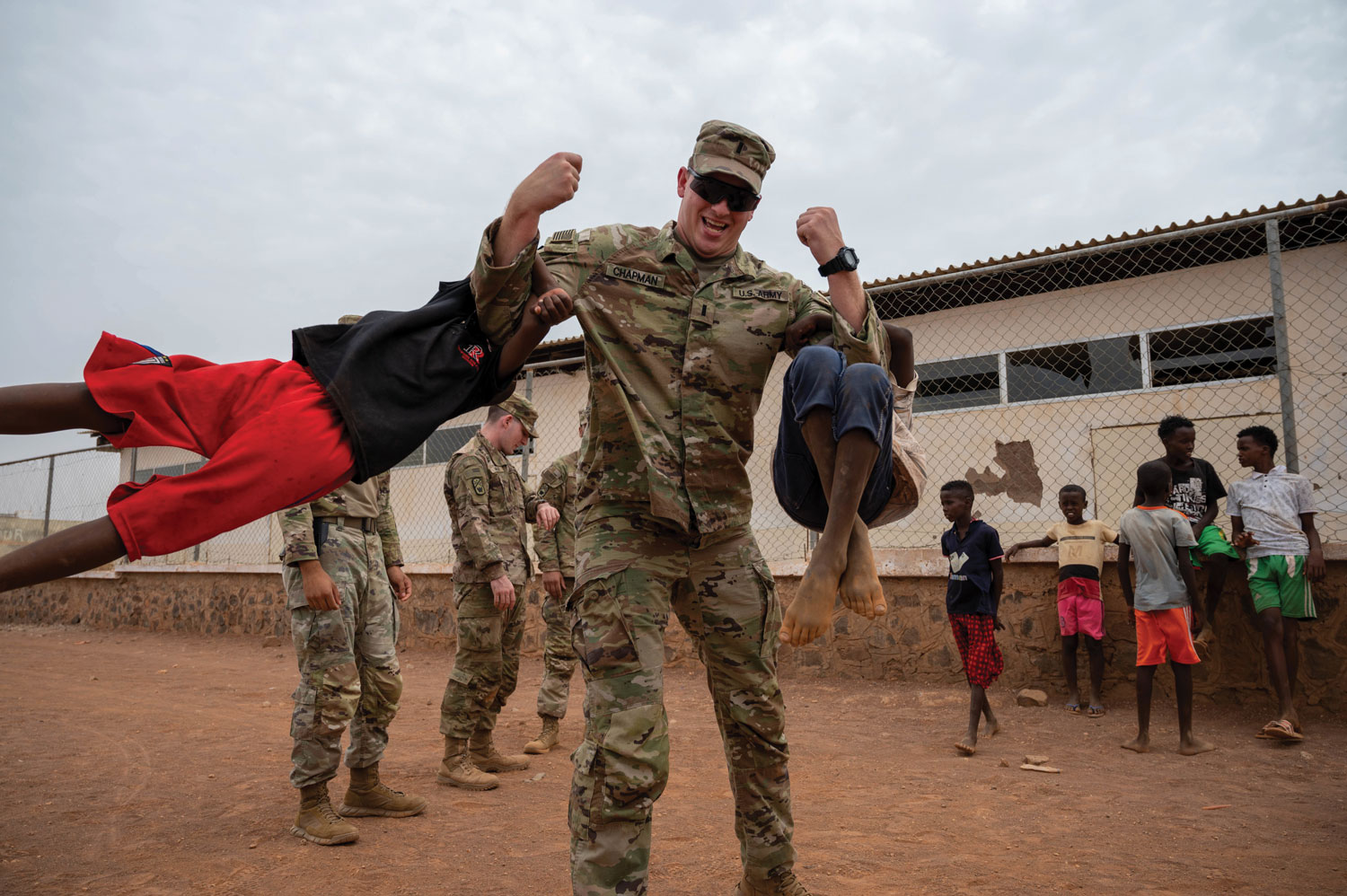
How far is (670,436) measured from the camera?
2543 mm

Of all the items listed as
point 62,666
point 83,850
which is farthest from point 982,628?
point 62,666

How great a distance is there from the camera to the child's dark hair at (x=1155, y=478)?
579cm

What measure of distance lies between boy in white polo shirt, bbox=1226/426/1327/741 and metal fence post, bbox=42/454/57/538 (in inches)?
676

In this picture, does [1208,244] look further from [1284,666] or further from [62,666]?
[62,666]

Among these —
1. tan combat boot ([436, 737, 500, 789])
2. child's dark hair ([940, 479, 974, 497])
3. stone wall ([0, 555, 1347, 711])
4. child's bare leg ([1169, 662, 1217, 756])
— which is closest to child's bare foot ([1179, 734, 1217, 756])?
child's bare leg ([1169, 662, 1217, 756])

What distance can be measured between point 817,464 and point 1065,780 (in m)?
3.50

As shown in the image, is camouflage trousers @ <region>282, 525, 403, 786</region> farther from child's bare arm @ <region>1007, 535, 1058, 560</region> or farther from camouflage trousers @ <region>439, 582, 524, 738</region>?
child's bare arm @ <region>1007, 535, 1058, 560</region>

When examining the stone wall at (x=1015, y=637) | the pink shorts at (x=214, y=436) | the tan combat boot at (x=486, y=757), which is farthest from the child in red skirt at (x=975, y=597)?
the pink shorts at (x=214, y=436)

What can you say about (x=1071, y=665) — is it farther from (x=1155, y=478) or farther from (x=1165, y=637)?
(x=1155, y=478)

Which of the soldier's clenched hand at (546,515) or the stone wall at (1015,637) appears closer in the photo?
the soldier's clenched hand at (546,515)

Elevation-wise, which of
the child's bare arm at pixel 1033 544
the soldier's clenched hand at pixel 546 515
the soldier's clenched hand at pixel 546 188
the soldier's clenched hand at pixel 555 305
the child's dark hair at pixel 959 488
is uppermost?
the soldier's clenched hand at pixel 546 188

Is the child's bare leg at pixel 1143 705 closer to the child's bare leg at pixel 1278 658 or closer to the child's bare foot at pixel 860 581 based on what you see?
the child's bare leg at pixel 1278 658

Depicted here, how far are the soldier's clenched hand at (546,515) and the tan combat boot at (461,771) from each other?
60.5 inches

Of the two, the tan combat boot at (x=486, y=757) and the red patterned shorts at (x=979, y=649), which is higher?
the red patterned shorts at (x=979, y=649)
